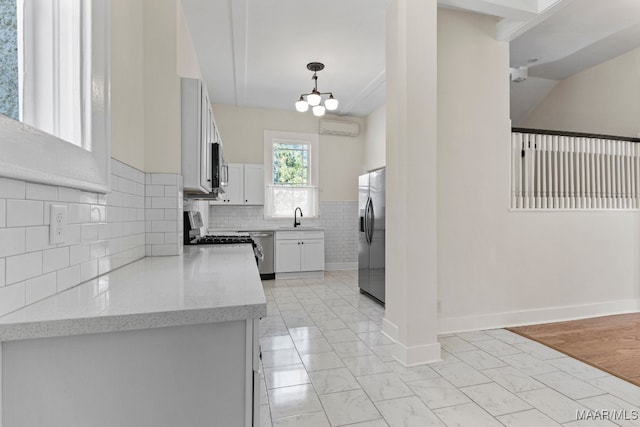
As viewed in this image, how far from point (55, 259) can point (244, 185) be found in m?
4.74

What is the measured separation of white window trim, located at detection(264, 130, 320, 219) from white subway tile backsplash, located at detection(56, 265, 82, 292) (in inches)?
194

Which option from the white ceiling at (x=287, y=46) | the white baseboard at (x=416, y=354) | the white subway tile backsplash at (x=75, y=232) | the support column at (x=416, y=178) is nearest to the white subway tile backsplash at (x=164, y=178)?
the white subway tile backsplash at (x=75, y=232)

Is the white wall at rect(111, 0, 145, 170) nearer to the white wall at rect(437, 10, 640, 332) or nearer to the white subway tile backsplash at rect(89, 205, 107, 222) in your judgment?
the white subway tile backsplash at rect(89, 205, 107, 222)

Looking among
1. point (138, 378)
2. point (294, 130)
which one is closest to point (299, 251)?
point (294, 130)

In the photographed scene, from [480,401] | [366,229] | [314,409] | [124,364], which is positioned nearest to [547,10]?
[366,229]

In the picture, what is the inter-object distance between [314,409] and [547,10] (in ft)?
12.4

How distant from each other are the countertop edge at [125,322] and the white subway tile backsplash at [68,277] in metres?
Answer: 0.32

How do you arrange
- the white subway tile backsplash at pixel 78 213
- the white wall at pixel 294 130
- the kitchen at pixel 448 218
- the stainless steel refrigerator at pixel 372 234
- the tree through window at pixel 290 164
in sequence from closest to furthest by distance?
the white subway tile backsplash at pixel 78 213 → the kitchen at pixel 448 218 → the stainless steel refrigerator at pixel 372 234 → the white wall at pixel 294 130 → the tree through window at pixel 290 164

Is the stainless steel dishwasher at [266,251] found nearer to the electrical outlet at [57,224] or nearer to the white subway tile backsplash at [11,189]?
the electrical outlet at [57,224]

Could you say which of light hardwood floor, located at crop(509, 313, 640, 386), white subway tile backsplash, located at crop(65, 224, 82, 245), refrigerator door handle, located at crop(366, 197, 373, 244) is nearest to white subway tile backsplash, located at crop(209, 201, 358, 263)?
refrigerator door handle, located at crop(366, 197, 373, 244)

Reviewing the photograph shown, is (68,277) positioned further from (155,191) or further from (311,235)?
(311,235)

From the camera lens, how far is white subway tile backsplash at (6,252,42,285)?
0.84 m

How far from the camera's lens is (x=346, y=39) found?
3.69 metres

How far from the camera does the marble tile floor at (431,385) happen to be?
183 centimetres
